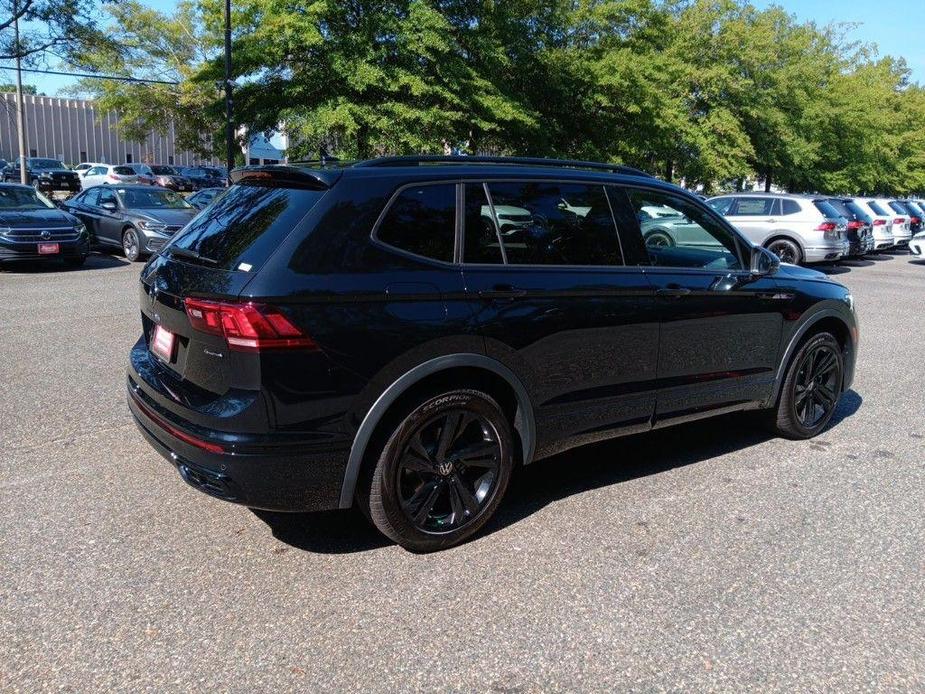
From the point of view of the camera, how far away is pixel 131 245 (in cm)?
1525

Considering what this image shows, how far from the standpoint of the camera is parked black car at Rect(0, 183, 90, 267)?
1288cm

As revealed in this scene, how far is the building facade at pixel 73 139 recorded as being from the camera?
7538cm

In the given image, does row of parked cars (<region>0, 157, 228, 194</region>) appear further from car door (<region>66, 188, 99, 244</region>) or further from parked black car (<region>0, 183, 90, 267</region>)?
parked black car (<region>0, 183, 90, 267</region>)

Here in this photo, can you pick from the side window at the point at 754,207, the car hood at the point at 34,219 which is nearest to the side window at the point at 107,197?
the car hood at the point at 34,219

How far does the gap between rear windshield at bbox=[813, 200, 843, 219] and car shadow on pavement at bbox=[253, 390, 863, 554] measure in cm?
1203

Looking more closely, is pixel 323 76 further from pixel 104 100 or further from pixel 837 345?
pixel 104 100

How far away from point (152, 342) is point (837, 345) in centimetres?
438

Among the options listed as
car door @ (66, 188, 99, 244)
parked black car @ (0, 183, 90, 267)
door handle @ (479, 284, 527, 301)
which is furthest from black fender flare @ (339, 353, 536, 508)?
car door @ (66, 188, 99, 244)

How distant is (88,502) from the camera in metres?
4.00

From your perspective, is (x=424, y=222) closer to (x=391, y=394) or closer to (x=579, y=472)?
(x=391, y=394)

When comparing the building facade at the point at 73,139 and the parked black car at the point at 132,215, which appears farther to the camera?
the building facade at the point at 73,139

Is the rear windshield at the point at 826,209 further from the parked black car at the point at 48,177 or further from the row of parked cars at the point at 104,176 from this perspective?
the parked black car at the point at 48,177

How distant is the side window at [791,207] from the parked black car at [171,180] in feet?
109

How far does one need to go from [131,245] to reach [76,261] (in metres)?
1.18
